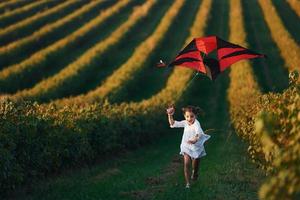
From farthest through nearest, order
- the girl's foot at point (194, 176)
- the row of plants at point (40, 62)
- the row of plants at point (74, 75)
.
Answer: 1. the row of plants at point (40, 62)
2. the row of plants at point (74, 75)
3. the girl's foot at point (194, 176)

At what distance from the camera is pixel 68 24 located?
157 feet

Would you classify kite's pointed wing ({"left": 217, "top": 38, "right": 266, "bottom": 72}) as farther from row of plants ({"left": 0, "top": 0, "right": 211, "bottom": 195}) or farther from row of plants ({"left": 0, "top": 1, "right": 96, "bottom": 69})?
row of plants ({"left": 0, "top": 1, "right": 96, "bottom": 69})

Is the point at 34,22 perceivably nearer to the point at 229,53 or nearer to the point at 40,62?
the point at 40,62

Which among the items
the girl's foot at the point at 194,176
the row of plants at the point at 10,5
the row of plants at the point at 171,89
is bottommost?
the girl's foot at the point at 194,176

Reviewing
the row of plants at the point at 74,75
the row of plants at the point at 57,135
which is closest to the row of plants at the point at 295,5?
the row of plants at the point at 74,75

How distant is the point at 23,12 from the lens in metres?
49.0

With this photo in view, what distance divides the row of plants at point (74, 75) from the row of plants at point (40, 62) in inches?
39.4

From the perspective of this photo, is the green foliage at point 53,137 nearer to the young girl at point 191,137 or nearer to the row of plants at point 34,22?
the young girl at point 191,137

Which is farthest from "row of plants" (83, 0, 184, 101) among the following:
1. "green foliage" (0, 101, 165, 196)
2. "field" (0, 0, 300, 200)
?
"green foliage" (0, 101, 165, 196)

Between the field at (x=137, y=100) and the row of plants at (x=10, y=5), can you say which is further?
the row of plants at (x=10, y=5)

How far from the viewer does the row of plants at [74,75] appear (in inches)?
1163

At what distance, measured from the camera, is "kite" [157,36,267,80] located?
11.6 m

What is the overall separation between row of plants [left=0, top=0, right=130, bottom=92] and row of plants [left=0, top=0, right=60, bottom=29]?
4709mm

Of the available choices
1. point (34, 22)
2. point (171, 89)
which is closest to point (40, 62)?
point (171, 89)
